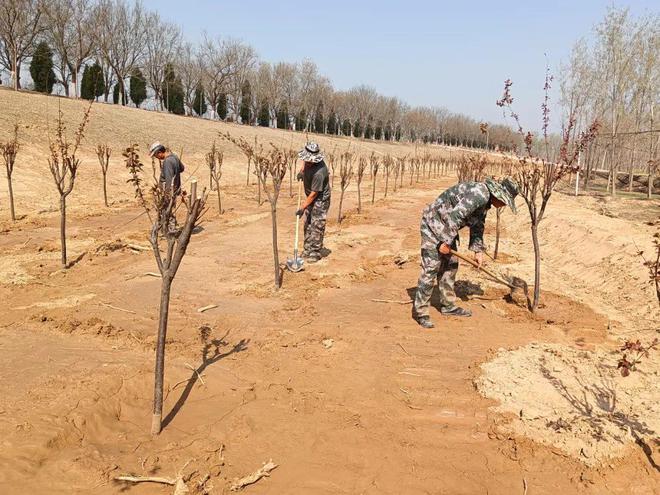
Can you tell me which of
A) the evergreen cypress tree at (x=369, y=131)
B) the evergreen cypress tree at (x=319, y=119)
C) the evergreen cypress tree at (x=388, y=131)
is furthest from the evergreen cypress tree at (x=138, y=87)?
the evergreen cypress tree at (x=388, y=131)

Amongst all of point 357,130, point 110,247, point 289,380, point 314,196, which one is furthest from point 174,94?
point 289,380

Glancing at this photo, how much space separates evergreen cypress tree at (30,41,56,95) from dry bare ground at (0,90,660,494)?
34614 mm

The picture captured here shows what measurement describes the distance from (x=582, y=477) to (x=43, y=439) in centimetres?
342

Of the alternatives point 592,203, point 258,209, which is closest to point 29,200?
point 258,209

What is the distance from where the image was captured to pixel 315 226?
717 cm

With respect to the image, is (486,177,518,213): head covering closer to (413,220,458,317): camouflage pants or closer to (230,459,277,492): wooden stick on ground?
(413,220,458,317): camouflage pants

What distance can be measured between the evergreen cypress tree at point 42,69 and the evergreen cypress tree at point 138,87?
730 cm

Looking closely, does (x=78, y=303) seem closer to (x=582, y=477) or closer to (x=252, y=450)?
(x=252, y=450)

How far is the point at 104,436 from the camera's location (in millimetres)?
3137

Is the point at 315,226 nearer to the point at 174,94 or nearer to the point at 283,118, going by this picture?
the point at 174,94

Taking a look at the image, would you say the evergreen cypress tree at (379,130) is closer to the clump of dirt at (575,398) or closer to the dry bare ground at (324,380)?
the dry bare ground at (324,380)

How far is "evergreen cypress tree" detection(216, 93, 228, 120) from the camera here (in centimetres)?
4769

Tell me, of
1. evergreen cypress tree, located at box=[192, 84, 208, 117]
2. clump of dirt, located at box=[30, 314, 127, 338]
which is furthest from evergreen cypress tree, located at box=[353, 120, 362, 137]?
clump of dirt, located at box=[30, 314, 127, 338]

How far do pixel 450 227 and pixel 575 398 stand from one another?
1910 millimetres
